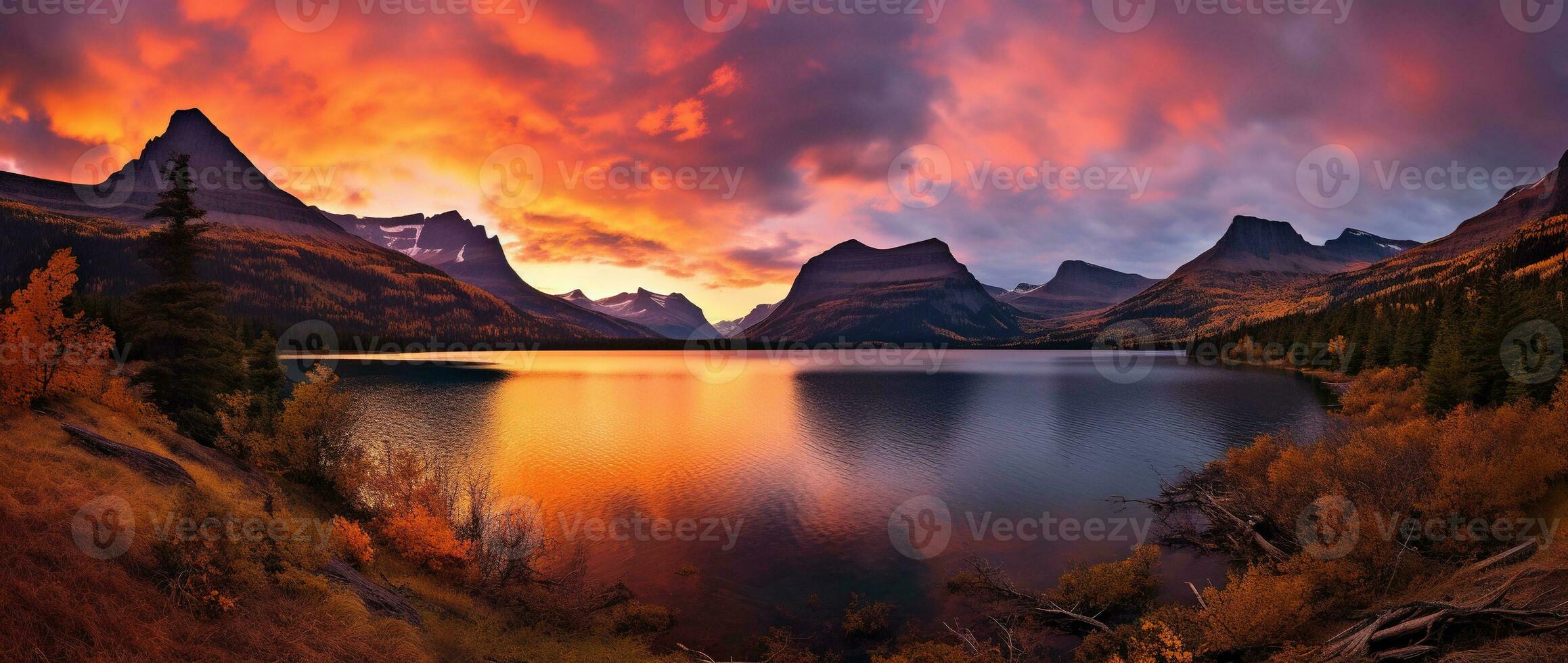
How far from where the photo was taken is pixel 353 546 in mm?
22562

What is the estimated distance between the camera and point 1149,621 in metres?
19.3

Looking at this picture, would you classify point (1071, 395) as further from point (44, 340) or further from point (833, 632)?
point (44, 340)

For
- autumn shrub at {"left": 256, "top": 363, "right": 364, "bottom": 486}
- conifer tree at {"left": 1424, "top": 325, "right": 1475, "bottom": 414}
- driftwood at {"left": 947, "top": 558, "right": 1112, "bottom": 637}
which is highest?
conifer tree at {"left": 1424, "top": 325, "right": 1475, "bottom": 414}

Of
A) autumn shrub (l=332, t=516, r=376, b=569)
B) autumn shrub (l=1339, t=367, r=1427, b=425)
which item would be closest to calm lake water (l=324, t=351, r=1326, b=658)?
autumn shrub (l=1339, t=367, r=1427, b=425)

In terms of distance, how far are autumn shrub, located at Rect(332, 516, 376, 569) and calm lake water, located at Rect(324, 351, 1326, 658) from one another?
32.0ft

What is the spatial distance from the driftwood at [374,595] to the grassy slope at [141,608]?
635 millimetres

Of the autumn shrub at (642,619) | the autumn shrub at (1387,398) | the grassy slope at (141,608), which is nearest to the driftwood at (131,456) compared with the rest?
the grassy slope at (141,608)

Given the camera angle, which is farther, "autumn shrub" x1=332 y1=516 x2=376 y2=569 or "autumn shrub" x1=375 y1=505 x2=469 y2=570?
"autumn shrub" x1=375 y1=505 x2=469 y2=570

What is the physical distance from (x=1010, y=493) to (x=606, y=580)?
29845mm

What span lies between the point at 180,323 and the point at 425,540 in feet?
82.8

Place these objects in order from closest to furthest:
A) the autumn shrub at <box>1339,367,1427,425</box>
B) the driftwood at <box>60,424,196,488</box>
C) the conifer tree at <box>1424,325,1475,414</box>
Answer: the driftwood at <box>60,424,196,488</box>
the conifer tree at <box>1424,325,1475,414</box>
the autumn shrub at <box>1339,367,1427,425</box>

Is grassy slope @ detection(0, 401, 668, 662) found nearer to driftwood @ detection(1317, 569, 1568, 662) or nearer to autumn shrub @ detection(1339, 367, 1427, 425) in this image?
driftwood @ detection(1317, 569, 1568, 662)

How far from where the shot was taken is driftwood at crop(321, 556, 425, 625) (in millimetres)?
18188

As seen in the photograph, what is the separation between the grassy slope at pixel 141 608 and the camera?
11336 millimetres
